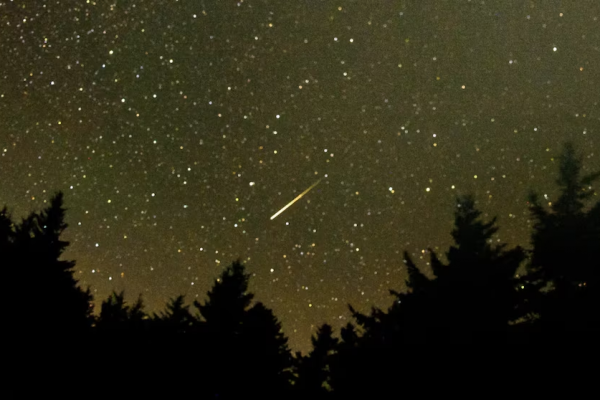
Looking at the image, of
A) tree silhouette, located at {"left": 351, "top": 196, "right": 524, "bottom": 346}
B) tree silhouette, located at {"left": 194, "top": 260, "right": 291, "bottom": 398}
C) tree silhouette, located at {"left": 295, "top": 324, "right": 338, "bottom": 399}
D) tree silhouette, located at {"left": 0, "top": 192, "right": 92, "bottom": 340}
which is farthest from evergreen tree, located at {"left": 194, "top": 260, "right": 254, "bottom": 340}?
tree silhouette, located at {"left": 351, "top": 196, "right": 524, "bottom": 346}

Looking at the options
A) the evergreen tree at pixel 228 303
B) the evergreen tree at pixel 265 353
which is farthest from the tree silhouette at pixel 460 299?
the evergreen tree at pixel 228 303

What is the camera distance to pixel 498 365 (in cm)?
629

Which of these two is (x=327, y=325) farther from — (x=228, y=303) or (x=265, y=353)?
(x=228, y=303)

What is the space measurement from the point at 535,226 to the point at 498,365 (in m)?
5.16

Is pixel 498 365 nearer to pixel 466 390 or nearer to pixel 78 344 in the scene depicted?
pixel 466 390

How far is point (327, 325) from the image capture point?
62.8 ft

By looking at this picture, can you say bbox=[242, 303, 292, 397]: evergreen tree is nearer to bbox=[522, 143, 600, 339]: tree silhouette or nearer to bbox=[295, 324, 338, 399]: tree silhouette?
bbox=[295, 324, 338, 399]: tree silhouette

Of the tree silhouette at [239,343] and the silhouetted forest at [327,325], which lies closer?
the silhouetted forest at [327,325]

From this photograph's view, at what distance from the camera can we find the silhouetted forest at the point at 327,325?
21.9 ft

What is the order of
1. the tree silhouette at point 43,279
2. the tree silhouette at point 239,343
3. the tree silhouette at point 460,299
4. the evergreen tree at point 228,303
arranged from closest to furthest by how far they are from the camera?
the tree silhouette at point 460,299 < the tree silhouette at point 43,279 < the tree silhouette at point 239,343 < the evergreen tree at point 228,303

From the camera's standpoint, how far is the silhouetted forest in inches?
263

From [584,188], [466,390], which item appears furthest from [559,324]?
[584,188]

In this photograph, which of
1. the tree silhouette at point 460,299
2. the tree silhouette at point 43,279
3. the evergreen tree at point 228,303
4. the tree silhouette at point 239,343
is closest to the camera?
the tree silhouette at point 460,299

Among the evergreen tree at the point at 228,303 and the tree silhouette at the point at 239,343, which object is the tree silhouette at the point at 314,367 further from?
the evergreen tree at the point at 228,303
